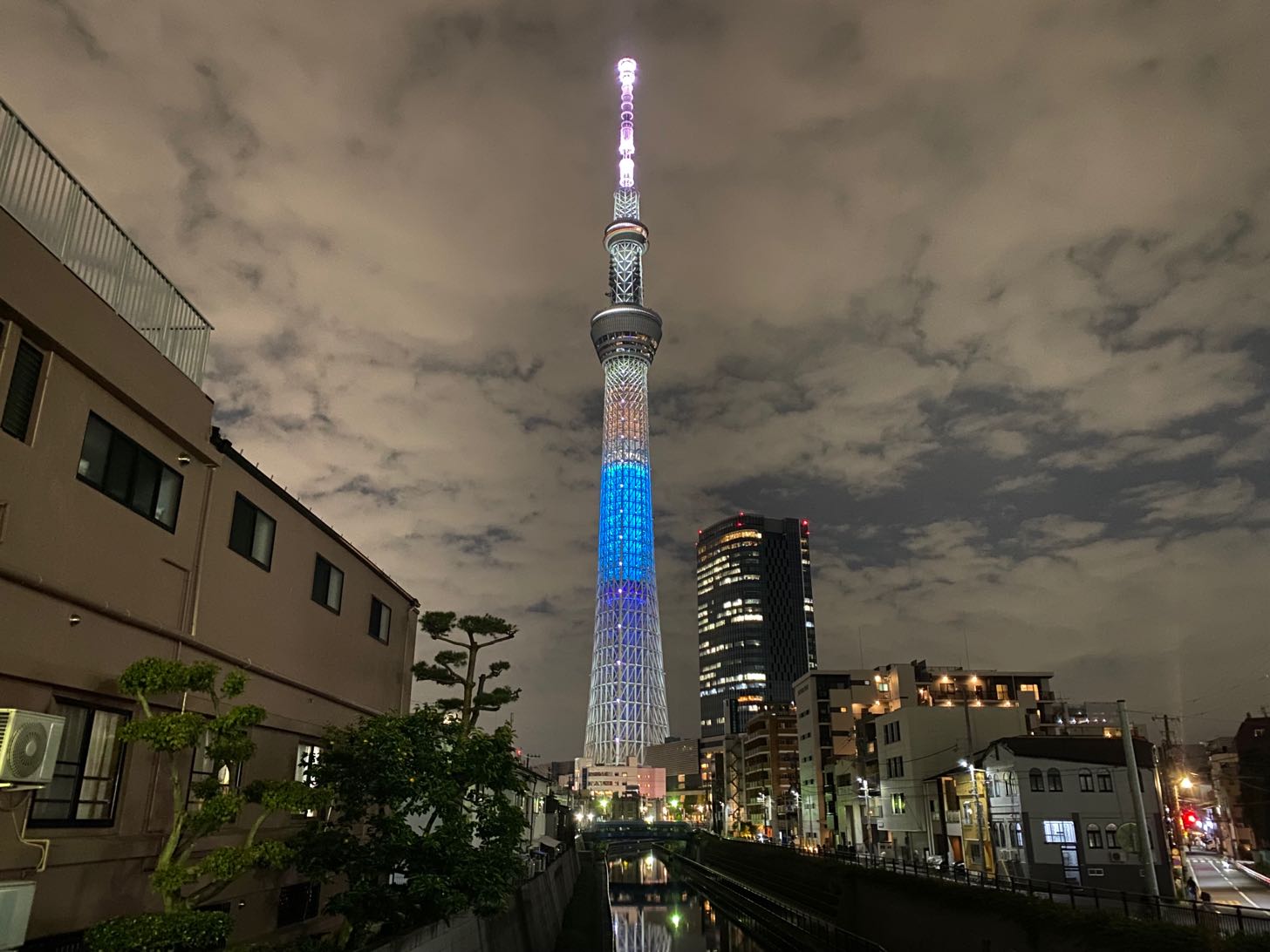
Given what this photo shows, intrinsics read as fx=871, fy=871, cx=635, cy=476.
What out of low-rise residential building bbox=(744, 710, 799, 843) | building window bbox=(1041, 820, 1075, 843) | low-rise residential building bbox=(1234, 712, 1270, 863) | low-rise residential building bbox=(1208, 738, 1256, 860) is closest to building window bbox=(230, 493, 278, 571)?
building window bbox=(1041, 820, 1075, 843)

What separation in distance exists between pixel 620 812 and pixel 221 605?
11831 centimetres

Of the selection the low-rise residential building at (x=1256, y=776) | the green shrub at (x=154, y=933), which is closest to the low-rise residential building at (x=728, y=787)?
the low-rise residential building at (x=1256, y=776)

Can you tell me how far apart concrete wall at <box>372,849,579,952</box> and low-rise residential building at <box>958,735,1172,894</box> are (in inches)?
723

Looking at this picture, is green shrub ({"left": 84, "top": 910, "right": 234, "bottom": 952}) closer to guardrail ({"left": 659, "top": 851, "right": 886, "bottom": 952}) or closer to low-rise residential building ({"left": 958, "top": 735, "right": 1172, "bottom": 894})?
Answer: guardrail ({"left": 659, "top": 851, "right": 886, "bottom": 952})

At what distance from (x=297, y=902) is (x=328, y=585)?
227 inches

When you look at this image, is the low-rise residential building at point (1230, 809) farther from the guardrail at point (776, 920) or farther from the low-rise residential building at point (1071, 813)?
the guardrail at point (776, 920)

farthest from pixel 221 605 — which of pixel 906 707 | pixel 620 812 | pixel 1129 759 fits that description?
pixel 620 812

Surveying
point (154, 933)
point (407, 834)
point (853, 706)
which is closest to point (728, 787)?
point (853, 706)

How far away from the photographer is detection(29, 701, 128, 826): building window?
31.2 ft

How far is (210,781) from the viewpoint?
31.3ft

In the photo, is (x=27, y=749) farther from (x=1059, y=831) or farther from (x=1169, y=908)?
(x=1059, y=831)

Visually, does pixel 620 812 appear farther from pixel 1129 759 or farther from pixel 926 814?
pixel 1129 759

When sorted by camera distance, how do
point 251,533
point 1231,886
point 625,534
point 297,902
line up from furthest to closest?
point 625,534 → point 1231,886 → point 297,902 → point 251,533

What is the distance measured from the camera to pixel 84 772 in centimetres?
1002
